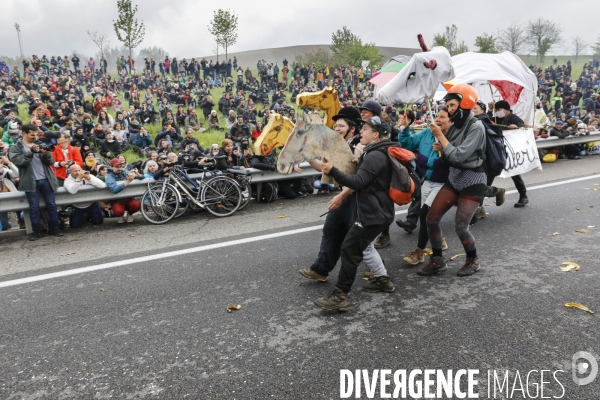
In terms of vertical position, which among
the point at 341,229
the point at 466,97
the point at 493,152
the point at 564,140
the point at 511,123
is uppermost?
the point at 466,97

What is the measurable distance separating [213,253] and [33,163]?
3613mm

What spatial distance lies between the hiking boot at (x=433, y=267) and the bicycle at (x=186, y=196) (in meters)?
4.06

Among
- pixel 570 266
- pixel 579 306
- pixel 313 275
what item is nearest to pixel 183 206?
pixel 313 275

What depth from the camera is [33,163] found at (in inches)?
274

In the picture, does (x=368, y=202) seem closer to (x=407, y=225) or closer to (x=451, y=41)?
(x=407, y=225)

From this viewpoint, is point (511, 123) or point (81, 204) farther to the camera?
point (511, 123)

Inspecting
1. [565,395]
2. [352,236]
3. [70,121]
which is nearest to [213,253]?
[352,236]

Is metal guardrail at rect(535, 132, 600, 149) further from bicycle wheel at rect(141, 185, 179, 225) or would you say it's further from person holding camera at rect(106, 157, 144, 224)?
→ person holding camera at rect(106, 157, 144, 224)

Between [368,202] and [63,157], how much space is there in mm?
7548

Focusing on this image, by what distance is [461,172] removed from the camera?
443 cm

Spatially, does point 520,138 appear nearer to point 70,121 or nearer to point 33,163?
point 33,163

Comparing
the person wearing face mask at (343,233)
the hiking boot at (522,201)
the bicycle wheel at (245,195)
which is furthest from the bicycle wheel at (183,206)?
the hiking boot at (522,201)

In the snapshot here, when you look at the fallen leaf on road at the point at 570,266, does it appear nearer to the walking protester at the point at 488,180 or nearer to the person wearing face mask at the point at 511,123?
the walking protester at the point at 488,180

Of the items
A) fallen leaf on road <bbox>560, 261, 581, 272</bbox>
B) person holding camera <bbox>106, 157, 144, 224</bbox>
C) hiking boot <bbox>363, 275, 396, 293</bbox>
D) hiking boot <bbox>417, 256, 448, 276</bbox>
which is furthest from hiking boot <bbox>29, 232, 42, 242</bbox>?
fallen leaf on road <bbox>560, 261, 581, 272</bbox>
